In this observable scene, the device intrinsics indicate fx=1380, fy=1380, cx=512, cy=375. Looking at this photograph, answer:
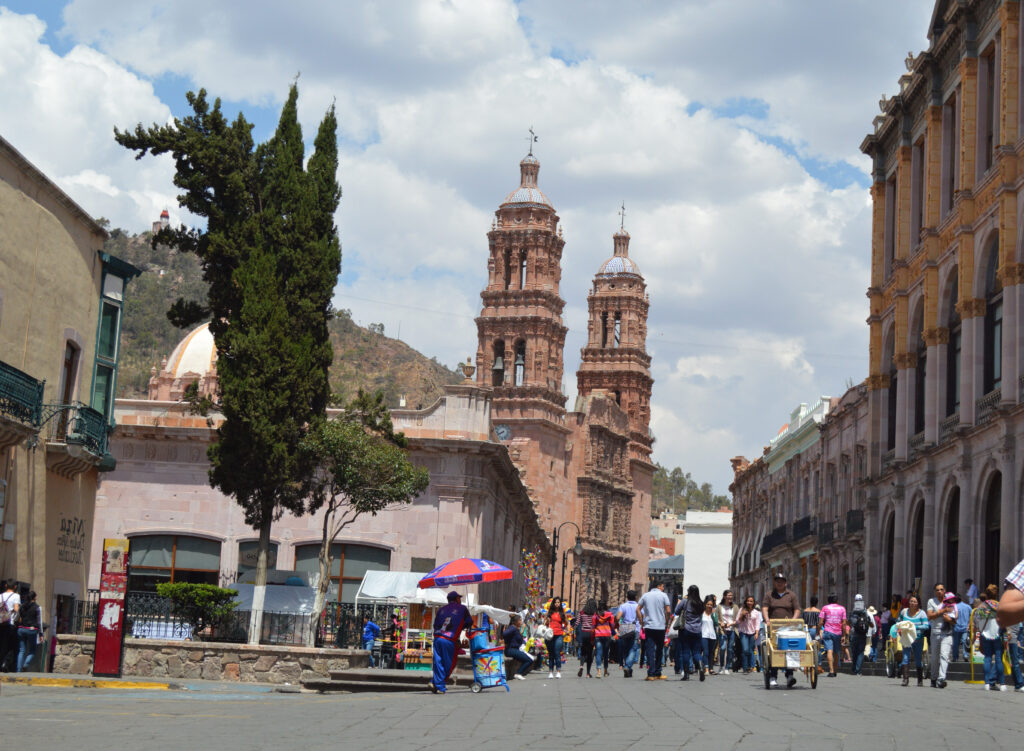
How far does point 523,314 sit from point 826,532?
137 feet

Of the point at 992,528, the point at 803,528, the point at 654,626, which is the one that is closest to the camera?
the point at 654,626

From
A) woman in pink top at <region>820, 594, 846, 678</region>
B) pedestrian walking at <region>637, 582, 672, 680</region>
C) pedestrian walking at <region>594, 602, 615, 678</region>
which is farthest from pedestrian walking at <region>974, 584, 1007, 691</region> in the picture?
pedestrian walking at <region>594, 602, 615, 678</region>

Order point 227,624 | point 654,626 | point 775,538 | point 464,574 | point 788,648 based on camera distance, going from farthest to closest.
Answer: point 775,538
point 227,624
point 464,574
point 654,626
point 788,648

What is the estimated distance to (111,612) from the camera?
20578 millimetres

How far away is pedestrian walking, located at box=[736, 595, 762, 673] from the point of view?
2489cm

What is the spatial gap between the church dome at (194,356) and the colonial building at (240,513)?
27.9m

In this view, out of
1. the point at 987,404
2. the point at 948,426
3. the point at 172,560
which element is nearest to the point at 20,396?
the point at 172,560

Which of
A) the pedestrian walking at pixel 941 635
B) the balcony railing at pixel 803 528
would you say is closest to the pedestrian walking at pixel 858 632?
the pedestrian walking at pixel 941 635

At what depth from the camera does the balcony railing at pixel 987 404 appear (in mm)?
33544

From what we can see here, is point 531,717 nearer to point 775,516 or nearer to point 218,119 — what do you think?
point 218,119

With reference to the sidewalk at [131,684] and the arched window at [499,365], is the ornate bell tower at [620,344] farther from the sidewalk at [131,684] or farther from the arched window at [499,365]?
the sidewalk at [131,684]

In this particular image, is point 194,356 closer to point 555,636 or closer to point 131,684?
point 555,636

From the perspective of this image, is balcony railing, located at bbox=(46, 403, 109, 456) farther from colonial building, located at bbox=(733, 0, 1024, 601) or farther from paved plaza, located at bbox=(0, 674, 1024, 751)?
colonial building, located at bbox=(733, 0, 1024, 601)

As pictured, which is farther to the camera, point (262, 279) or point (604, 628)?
point (262, 279)
